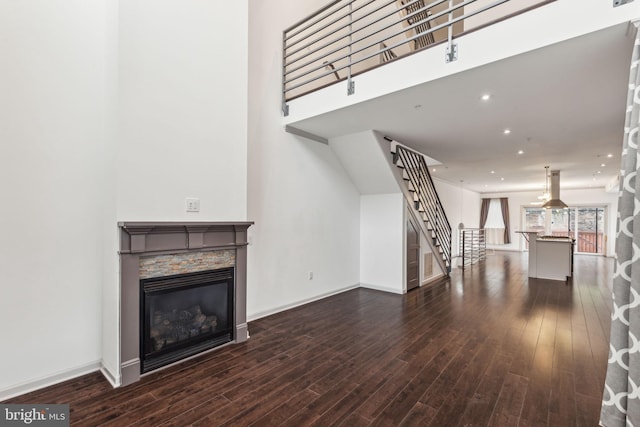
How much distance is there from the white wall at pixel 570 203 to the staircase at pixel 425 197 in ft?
22.1

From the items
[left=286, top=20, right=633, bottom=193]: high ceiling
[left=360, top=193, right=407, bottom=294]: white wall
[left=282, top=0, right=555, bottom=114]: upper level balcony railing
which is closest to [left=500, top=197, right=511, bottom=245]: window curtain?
[left=286, top=20, right=633, bottom=193]: high ceiling

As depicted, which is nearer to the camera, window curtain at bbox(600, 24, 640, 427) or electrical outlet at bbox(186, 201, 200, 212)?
window curtain at bbox(600, 24, 640, 427)

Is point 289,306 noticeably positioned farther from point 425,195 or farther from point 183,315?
point 425,195

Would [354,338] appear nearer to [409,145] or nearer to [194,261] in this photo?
[194,261]

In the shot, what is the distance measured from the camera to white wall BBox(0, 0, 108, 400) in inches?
89.0

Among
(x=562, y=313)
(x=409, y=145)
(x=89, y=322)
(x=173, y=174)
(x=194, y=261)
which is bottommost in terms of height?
(x=562, y=313)

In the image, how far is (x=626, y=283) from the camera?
180 cm

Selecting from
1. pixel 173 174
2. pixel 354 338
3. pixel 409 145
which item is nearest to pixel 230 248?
pixel 173 174

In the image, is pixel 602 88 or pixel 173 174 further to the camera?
pixel 602 88

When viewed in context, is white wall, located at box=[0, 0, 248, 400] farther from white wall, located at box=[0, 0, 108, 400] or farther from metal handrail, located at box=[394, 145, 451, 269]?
metal handrail, located at box=[394, 145, 451, 269]

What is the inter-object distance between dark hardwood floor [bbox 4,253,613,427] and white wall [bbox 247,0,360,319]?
506 millimetres

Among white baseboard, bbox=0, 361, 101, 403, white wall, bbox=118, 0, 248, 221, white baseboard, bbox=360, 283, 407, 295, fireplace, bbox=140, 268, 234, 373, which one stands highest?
white wall, bbox=118, 0, 248, 221

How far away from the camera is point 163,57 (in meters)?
2.69

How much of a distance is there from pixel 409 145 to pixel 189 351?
15.4ft
